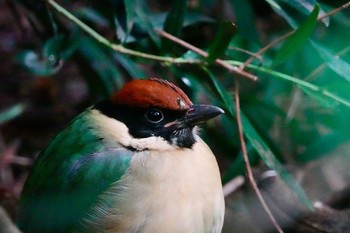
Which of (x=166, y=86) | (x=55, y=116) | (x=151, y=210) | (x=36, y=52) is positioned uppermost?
(x=166, y=86)

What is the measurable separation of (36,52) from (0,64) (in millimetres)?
1416

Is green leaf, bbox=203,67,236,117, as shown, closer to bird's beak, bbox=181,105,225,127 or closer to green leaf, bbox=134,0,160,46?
bird's beak, bbox=181,105,225,127

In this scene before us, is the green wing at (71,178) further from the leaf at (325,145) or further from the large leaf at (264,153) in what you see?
the leaf at (325,145)

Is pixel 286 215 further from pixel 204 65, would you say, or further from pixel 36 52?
pixel 36 52

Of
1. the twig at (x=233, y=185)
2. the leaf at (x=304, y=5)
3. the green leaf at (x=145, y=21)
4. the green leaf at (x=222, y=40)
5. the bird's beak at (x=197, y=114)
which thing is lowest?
the twig at (x=233, y=185)

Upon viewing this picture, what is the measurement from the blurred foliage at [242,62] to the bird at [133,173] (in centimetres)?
23

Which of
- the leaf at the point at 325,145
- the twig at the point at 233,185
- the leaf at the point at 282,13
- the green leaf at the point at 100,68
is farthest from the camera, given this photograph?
the twig at the point at 233,185

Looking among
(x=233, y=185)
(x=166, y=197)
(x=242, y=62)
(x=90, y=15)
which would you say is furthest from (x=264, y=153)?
(x=90, y=15)

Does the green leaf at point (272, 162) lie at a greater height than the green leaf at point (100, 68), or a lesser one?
greater

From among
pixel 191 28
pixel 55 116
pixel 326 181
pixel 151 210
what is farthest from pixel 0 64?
pixel 151 210

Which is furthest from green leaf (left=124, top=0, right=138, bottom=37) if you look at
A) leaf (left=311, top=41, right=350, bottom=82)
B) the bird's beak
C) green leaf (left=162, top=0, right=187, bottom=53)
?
leaf (left=311, top=41, right=350, bottom=82)

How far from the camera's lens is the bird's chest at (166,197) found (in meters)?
2.91

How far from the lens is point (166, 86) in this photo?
3047 millimetres

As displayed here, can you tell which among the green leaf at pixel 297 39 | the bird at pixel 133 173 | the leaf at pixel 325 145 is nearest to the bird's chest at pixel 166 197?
the bird at pixel 133 173
